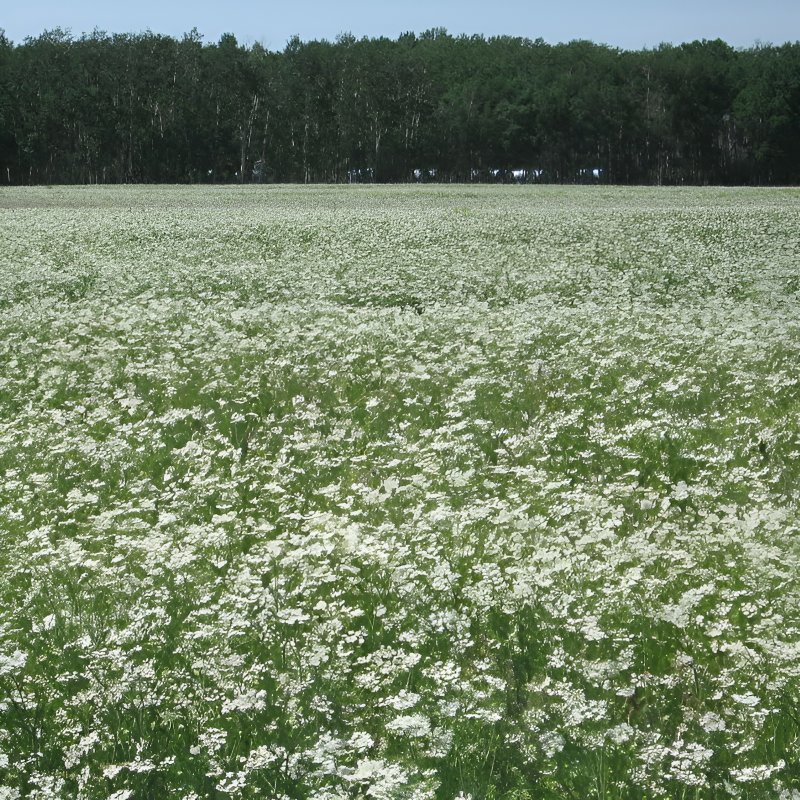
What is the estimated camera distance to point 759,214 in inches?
1369

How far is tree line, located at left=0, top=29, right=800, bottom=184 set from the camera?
9844 cm

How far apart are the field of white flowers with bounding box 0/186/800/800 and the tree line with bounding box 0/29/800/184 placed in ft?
300

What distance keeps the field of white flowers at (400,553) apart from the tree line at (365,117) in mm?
91571

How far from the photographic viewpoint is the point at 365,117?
334ft

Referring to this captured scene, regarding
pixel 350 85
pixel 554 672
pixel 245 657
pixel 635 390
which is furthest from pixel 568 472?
pixel 350 85

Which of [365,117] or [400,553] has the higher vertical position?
[365,117]

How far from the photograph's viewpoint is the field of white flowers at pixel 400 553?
13.1ft

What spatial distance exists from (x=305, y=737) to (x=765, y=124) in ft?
369

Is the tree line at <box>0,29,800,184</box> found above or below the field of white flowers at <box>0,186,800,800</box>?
above

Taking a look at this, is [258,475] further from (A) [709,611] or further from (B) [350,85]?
(B) [350,85]

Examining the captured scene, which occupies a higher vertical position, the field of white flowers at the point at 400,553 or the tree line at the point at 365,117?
the tree line at the point at 365,117

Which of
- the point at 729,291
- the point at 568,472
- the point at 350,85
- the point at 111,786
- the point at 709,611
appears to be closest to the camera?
the point at 111,786

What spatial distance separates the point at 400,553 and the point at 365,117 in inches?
Result: 4005

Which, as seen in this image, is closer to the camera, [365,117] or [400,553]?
[400,553]
